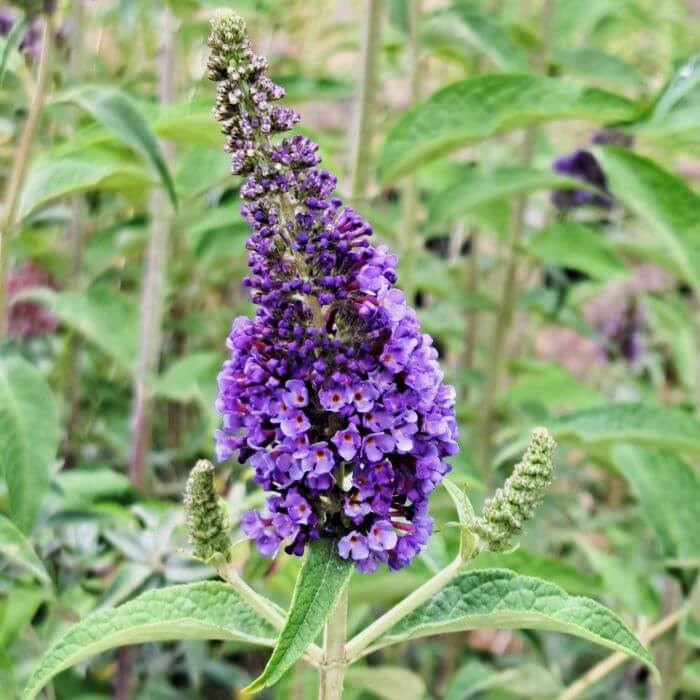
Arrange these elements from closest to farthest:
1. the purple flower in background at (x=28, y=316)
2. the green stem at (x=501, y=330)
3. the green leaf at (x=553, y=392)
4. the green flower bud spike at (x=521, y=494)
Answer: the green flower bud spike at (x=521, y=494) < the green leaf at (x=553, y=392) < the green stem at (x=501, y=330) < the purple flower in background at (x=28, y=316)

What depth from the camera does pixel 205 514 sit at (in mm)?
951

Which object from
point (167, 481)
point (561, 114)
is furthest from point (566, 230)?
point (167, 481)

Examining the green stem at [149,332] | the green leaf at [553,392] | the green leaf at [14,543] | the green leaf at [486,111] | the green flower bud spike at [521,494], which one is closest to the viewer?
the green flower bud spike at [521,494]

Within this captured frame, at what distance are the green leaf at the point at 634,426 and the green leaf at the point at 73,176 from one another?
816mm

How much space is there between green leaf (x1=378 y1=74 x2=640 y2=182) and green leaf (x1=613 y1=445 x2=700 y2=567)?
2.06ft

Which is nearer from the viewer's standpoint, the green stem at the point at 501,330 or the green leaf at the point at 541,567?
the green leaf at the point at 541,567

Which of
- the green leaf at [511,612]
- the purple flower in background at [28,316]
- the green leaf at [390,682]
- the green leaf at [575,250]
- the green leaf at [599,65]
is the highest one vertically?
the green leaf at [599,65]

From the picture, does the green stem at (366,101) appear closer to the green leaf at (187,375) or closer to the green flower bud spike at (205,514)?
the green leaf at (187,375)

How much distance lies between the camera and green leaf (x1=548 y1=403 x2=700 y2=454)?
5.00 feet

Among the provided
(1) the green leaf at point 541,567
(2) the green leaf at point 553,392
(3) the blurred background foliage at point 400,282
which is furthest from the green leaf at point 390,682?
(2) the green leaf at point 553,392

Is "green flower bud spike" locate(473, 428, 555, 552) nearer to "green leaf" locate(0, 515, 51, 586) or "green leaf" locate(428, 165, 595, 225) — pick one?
"green leaf" locate(0, 515, 51, 586)

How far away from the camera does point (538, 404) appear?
239cm

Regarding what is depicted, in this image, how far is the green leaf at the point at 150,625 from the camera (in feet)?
3.05

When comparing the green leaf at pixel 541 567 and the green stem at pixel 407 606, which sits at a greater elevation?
the green leaf at pixel 541 567
